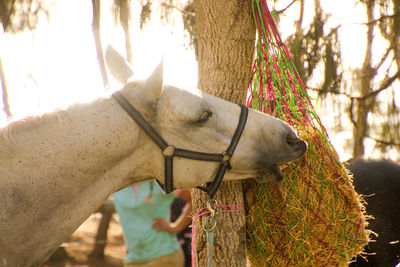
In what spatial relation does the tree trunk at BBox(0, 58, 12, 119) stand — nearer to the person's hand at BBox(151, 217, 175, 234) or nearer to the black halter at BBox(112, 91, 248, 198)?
the person's hand at BBox(151, 217, 175, 234)

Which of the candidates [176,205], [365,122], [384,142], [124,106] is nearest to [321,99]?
[365,122]

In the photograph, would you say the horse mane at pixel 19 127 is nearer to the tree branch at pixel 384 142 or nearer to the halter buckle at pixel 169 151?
the halter buckle at pixel 169 151

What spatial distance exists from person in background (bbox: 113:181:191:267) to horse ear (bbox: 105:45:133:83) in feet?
5.90

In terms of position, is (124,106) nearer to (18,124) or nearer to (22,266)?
(18,124)

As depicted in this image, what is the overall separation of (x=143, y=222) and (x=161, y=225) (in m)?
0.18

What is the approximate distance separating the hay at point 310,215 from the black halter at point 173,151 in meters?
0.29

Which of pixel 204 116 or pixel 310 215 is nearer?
pixel 204 116

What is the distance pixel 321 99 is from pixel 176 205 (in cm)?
239

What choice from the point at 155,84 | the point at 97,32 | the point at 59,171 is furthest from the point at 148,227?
the point at 97,32

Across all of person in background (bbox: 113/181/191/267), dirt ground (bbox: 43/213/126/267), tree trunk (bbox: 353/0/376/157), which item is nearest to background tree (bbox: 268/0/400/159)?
tree trunk (bbox: 353/0/376/157)

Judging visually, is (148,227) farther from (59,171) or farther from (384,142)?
(384,142)

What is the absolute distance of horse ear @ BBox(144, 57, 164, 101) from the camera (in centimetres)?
172

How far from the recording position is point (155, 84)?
1.75 meters

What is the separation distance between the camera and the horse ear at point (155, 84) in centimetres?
172
